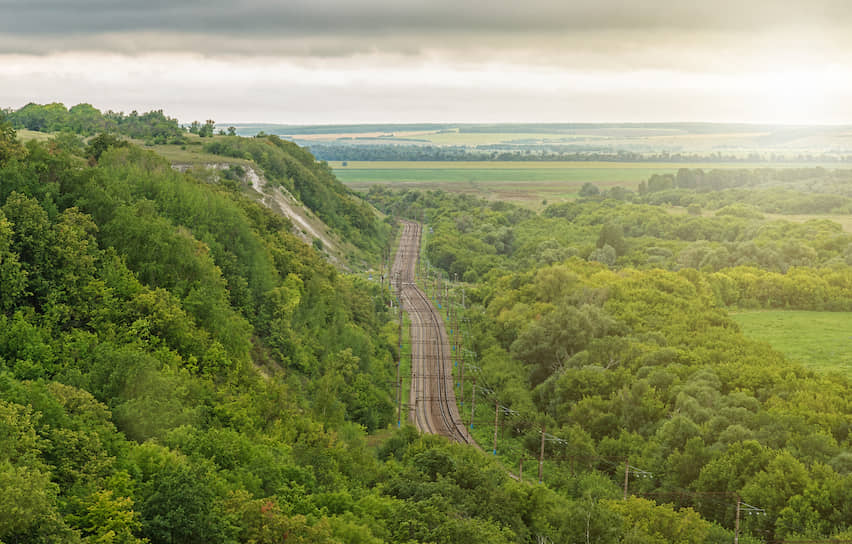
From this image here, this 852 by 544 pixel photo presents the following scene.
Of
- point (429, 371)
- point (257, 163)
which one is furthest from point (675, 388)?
point (257, 163)

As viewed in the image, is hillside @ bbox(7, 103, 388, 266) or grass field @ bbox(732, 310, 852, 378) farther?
hillside @ bbox(7, 103, 388, 266)

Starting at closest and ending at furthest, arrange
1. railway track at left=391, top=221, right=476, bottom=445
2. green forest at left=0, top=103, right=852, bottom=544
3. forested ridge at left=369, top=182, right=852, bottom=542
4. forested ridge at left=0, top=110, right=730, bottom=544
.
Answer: forested ridge at left=0, top=110, right=730, bottom=544 → green forest at left=0, top=103, right=852, bottom=544 → forested ridge at left=369, top=182, right=852, bottom=542 → railway track at left=391, top=221, right=476, bottom=445

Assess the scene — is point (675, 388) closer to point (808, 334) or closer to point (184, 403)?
point (808, 334)

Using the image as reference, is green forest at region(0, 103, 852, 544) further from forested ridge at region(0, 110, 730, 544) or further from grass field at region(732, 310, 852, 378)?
grass field at region(732, 310, 852, 378)

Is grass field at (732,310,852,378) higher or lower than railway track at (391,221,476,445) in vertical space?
higher

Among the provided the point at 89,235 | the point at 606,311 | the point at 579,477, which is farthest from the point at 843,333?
the point at 89,235

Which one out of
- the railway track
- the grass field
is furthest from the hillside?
the grass field

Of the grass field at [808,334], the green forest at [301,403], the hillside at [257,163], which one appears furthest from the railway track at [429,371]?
the grass field at [808,334]
